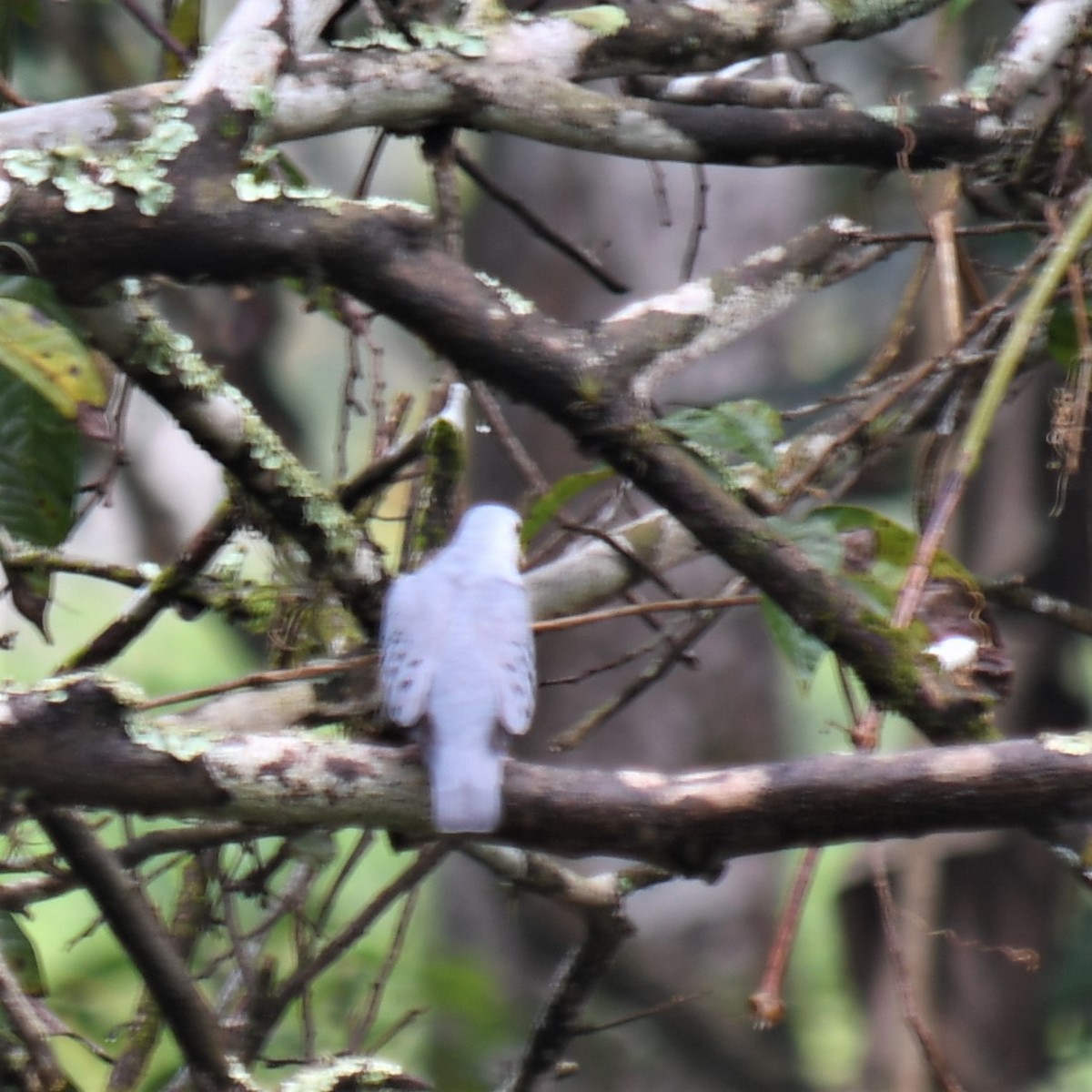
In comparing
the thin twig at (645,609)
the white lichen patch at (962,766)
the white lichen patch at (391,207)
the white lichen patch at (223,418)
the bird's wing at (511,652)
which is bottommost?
the thin twig at (645,609)

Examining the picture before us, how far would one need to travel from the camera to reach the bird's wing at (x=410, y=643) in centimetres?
193

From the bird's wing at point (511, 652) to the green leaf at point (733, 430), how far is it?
1.09ft

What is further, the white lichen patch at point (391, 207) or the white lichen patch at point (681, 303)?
the white lichen patch at point (681, 303)

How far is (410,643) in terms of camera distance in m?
2.01

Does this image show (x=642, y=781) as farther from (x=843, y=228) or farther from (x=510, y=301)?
(x=843, y=228)

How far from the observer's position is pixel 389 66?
2.20 metres

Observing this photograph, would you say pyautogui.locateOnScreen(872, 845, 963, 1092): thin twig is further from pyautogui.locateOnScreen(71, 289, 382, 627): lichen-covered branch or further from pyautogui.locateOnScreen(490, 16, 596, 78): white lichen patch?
pyautogui.locateOnScreen(490, 16, 596, 78): white lichen patch

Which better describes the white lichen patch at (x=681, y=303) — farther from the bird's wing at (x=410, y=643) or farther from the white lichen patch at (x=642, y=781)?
the white lichen patch at (x=642, y=781)

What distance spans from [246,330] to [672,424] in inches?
123

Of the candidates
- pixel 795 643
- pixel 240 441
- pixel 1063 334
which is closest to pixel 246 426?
pixel 240 441

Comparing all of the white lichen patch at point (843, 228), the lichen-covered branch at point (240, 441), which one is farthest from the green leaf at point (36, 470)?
the white lichen patch at point (843, 228)

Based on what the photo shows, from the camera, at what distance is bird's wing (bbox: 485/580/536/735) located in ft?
6.46

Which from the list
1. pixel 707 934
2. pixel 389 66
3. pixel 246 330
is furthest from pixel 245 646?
pixel 389 66

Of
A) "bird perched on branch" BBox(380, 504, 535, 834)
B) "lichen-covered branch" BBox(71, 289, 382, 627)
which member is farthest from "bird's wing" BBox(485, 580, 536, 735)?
"lichen-covered branch" BBox(71, 289, 382, 627)
